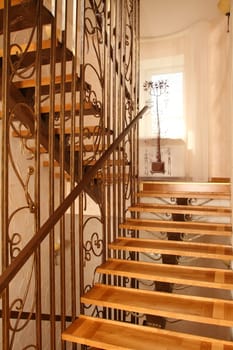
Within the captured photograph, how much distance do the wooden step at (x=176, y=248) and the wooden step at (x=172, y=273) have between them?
0.30ft

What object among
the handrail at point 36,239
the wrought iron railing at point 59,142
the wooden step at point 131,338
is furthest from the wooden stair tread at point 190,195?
the wooden step at point 131,338

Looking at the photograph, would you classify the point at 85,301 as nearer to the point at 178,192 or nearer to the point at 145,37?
the point at 178,192

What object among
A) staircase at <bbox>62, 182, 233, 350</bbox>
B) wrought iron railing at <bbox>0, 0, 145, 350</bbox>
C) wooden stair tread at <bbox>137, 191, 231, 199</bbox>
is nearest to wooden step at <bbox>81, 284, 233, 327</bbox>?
staircase at <bbox>62, 182, 233, 350</bbox>

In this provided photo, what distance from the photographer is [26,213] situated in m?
2.91

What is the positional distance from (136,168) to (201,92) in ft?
7.15

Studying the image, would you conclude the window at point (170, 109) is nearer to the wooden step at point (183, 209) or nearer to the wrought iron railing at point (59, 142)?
the wrought iron railing at point (59, 142)

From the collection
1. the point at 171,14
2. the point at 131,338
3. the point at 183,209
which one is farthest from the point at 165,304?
the point at 171,14

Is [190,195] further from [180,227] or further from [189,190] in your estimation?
[180,227]

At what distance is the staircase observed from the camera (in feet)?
4.79

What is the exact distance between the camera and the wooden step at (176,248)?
1888mm

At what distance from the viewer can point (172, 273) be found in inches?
72.4

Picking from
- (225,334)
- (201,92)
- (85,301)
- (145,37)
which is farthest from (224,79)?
(85,301)

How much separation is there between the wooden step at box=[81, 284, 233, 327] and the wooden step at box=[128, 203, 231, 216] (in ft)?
2.54

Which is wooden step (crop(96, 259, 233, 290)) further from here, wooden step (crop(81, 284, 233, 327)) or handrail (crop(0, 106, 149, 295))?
handrail (crop(0, 106, 149, 295))
